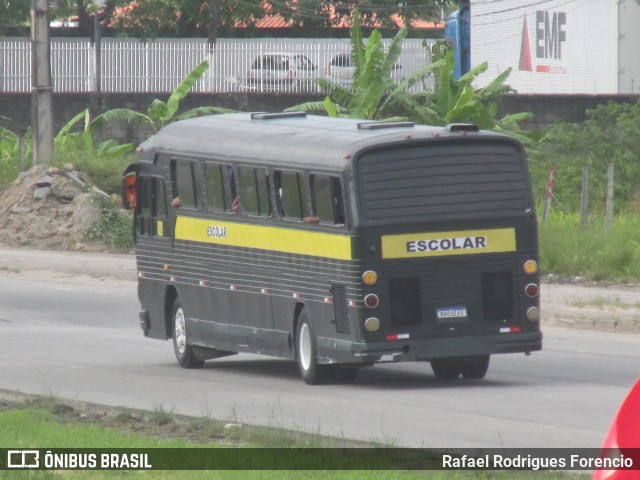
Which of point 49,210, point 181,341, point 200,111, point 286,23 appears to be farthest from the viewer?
point 286,23

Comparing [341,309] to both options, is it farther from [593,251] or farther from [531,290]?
[593,251]

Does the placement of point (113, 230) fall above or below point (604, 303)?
above

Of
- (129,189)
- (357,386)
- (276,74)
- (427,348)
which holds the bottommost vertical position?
(357,386)

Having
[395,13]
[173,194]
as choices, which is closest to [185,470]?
[173,194]

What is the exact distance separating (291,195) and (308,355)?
1.69 m

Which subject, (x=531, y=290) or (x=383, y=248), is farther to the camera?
(x=531, y=290)

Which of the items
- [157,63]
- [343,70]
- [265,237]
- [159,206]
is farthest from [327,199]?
[157,63]

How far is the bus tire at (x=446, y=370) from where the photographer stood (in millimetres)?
15219

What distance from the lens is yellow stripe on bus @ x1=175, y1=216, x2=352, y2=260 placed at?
14664 mm

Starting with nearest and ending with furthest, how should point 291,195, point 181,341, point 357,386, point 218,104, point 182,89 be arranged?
point 357,386
point 291,195
point 181,341
point 182,89
point 218,104

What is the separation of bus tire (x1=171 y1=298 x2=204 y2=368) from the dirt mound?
42.4 feet

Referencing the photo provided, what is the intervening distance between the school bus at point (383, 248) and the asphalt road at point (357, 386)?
1.43 ft

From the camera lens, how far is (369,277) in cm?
1429

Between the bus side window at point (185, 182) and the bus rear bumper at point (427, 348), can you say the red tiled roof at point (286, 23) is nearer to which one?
the bus side window at point (185, 182)
